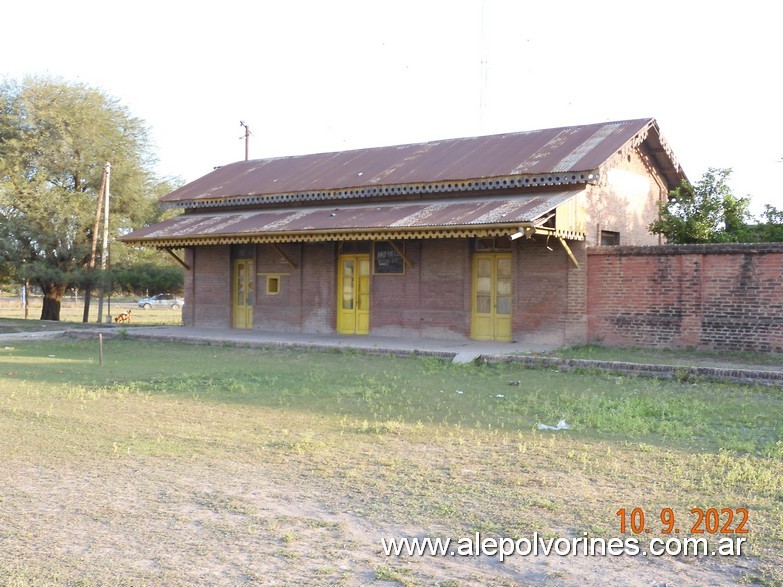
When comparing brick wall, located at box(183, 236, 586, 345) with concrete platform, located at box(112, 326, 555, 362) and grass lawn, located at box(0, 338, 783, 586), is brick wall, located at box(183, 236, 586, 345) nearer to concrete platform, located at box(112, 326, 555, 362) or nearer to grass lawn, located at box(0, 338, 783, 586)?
concrete platform, located at box(112, 326, 555, 362)

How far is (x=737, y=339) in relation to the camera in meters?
15.2

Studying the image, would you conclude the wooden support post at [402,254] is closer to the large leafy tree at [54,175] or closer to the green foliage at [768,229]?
the green foliage at [768,229]

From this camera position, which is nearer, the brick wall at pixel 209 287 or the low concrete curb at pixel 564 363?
the low concrete curb at pixel 564 363

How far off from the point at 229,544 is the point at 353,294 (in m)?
A: 15.5

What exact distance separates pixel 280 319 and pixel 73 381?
9677 mm

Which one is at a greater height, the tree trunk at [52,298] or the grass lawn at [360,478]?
the tree trunk at [52,298]

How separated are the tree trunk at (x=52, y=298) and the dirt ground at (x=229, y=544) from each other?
2752cm

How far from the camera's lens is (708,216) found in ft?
60.2

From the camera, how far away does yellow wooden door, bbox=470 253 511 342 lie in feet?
58.8

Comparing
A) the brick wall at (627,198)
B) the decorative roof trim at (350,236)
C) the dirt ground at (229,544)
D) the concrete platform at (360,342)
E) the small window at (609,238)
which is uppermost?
the brick wall at (627,198)

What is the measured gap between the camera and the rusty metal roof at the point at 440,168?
57.4 feet

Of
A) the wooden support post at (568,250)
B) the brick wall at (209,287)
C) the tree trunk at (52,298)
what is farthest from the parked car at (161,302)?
the wooden support post at (568,250)

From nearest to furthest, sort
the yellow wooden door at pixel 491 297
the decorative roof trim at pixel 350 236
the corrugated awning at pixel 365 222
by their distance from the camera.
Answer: the decorative roof trim at pixel 350 236 < the corrugated awning at pixel 365 222 < the yellow wooden door at pixel 491 297

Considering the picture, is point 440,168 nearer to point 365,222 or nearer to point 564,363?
point 365,222
